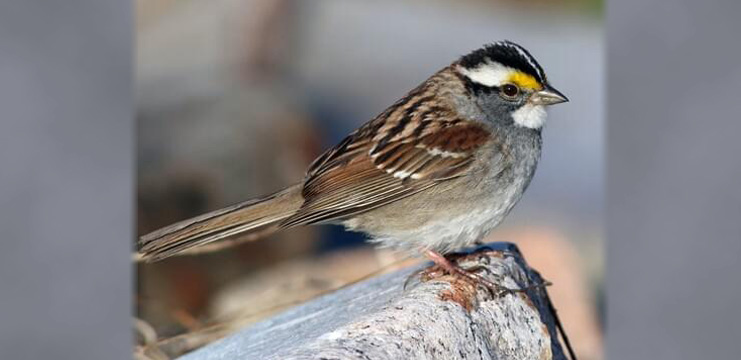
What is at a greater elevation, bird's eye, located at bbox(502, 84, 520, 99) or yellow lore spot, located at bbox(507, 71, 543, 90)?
yellow lore spot, located at bbox(507, 71, 543, 90)

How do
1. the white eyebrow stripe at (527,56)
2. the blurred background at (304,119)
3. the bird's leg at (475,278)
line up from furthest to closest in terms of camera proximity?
the blurred background at (304,119), the white eyebrow stripe at (527,56), the bird's leg at (475,278)

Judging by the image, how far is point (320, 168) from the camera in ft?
7.69

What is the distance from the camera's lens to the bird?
2.18m

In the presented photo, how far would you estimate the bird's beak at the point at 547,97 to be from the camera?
226 centimetres

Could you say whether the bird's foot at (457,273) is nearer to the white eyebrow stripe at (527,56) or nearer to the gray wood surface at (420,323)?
the gray wood surface at (420,323)

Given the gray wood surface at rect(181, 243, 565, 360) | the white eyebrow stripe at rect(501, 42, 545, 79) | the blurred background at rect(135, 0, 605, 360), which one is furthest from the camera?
the blurred background at rect(135, 0, 605, 360)

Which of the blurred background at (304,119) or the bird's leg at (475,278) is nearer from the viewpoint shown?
the bird's leg at (475,278)

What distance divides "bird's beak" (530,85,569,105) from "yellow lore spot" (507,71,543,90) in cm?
1

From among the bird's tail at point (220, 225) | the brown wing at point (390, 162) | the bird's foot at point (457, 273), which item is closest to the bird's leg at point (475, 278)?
the bird's foot at point (457, 273)

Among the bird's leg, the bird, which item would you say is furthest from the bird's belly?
the bird's leg

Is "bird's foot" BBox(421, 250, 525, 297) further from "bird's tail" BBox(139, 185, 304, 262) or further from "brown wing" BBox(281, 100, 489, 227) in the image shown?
"bird's tail" BBox(139, 185, 304, 262)

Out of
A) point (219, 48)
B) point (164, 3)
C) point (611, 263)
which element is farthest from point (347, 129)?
point (611, 263)

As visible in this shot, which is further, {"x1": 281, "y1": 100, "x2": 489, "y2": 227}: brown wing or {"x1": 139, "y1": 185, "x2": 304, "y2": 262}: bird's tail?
{"x1": 281, "y1": 100, "x2": 489, "y2": 227}: brown wing

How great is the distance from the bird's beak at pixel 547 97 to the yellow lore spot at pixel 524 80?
13 mm
